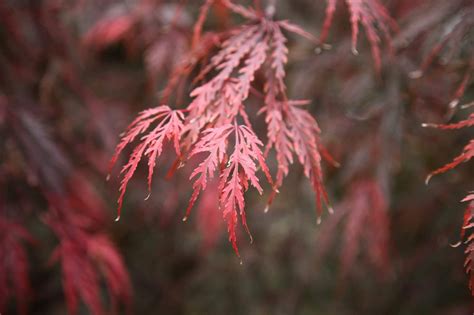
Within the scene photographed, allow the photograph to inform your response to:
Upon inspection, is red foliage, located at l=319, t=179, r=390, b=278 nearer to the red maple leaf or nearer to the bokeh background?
the bokeh background

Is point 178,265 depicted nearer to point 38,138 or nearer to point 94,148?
point 94,148

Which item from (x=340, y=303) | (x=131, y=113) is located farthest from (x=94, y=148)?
(x=340, y=303)

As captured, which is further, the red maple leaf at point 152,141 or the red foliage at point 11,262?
the red foliage at point 11,262

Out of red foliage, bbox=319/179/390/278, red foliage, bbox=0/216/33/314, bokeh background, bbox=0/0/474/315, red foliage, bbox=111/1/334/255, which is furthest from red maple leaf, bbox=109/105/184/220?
red foliage, bbox=319/179/390/278

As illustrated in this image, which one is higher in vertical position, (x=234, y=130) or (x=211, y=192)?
(x=234, y=130)

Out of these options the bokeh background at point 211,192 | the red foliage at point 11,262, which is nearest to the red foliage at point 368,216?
the bokeh background at point 211,192

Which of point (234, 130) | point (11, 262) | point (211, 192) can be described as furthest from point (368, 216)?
point (11, 262)

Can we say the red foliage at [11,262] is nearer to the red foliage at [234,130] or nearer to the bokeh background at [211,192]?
the bokeh background at [211,192]

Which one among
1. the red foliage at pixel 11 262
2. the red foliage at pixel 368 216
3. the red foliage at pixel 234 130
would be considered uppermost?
the red foliage at pixel 234 130

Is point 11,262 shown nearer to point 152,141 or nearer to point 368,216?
point 152,141
